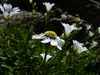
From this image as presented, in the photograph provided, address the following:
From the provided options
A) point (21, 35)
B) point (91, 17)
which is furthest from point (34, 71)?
point (91, 17)

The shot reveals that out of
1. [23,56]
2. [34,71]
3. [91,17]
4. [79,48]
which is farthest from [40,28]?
[79,48]

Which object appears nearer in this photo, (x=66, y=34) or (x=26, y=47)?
(x=66, y=34)

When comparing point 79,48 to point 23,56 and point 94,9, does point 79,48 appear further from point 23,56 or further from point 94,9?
point 94,9

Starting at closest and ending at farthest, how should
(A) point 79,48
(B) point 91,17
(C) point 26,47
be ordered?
1. (A) point 79,48
2. (C) point 26,47
3. (B) point 91,17

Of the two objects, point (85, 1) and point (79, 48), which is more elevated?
point (79, 48)

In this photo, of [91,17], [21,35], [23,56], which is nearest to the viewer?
[23,56]

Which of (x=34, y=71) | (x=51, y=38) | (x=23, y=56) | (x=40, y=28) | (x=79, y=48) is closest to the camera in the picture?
(x=51, y=38)

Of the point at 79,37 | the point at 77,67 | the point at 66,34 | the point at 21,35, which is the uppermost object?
the point at 66,34

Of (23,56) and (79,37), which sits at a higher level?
(23,56)

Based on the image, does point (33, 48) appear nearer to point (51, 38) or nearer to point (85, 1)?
point (51, 38)
